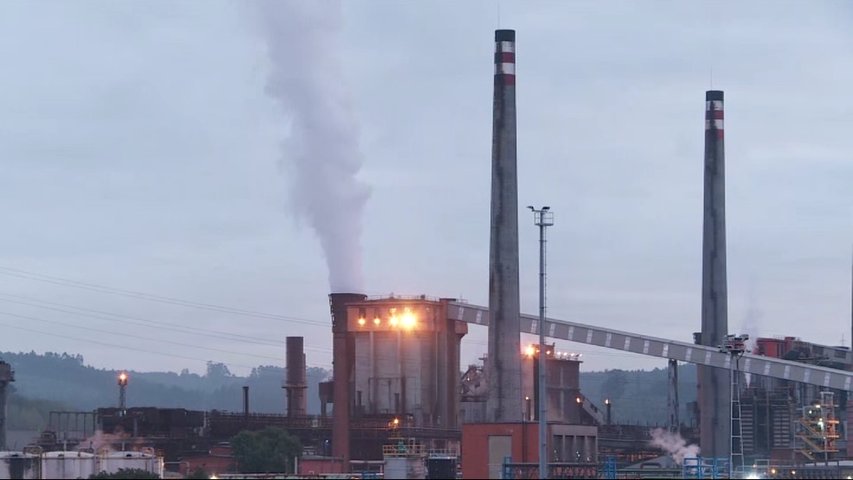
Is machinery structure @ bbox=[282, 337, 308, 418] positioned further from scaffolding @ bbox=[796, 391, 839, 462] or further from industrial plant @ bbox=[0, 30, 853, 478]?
scaffolding @ bbox=[796, 391, 839, 462]

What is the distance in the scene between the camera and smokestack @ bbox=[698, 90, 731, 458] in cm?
12062

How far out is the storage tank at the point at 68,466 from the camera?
8762 centimetres

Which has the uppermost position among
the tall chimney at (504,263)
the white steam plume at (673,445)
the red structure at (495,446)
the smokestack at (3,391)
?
the tall chimney at (504,263)

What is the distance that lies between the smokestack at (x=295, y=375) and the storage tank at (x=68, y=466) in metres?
43.6

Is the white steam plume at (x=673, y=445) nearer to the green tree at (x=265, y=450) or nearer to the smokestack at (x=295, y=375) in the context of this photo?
the green tree at (x=265, y=450)

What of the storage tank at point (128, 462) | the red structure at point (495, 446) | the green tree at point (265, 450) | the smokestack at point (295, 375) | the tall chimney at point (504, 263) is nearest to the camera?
the red structure at point (495, 446)

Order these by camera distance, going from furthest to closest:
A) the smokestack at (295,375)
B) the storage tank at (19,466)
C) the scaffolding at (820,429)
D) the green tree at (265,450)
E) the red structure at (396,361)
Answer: the smokestack at (295,375) → the red structure at (396,361) → the scaffolding at (820,429) → the green tree at (265,450) → the storage tank at (19,466)

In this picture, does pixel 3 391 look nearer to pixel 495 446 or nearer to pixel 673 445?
pixel 495 446

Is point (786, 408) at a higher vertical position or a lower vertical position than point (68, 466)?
higher

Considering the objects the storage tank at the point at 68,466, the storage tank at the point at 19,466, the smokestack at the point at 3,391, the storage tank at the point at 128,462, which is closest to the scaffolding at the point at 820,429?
the storage tank at the point at 128,462

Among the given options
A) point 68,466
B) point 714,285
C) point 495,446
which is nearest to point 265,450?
point 68,466

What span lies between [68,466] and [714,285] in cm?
5780

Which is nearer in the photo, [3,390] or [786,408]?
[3,390]

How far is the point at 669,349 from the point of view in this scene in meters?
117
